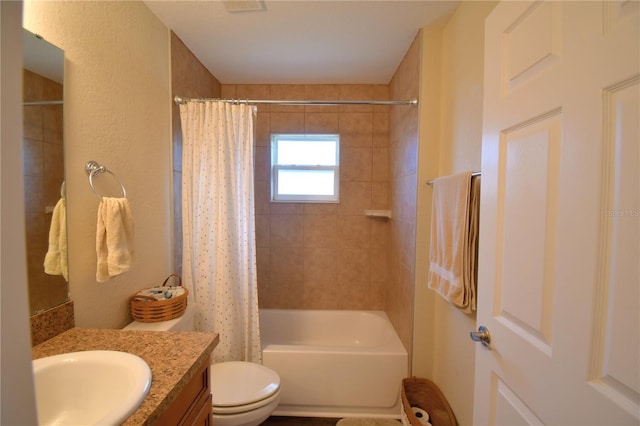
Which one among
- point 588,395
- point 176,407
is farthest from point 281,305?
point 588,395

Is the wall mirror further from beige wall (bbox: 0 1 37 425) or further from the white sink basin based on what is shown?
beige wall (bbox: 0 1 37 425)

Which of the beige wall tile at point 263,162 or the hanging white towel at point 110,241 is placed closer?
the hanging white towel at point 110,241

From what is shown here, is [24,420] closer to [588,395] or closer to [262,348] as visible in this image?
[588,395]

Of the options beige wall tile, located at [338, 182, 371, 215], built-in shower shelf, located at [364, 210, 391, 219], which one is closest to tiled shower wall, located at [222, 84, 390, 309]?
beige wall tile, located at [338, 182, 371, 215]

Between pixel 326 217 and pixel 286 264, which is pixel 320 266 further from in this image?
pixel 326 217

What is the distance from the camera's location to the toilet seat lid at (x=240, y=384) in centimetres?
133

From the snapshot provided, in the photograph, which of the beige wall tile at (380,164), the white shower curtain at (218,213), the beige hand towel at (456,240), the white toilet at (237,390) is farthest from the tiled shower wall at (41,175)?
the beige wall tile at (380,164)

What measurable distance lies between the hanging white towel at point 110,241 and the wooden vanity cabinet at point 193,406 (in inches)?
22.9

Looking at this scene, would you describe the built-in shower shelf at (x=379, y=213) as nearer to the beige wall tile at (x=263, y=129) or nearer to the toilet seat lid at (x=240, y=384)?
the beige wall tile at (x=263, y=129)

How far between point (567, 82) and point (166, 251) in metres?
1.95

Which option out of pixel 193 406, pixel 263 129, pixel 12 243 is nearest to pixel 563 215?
pixel 12 243

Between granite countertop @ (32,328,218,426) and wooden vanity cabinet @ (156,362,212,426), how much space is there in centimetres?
6

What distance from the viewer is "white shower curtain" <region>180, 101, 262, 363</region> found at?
1.74 m

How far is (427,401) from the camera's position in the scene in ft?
5.50
